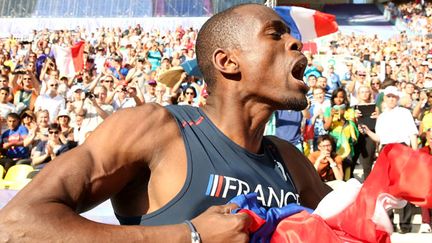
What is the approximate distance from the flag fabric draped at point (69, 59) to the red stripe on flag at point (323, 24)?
4.89m

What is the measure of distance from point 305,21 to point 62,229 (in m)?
8.86

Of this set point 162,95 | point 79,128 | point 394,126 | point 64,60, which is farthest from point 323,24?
point 64,60

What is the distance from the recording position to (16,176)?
7152mm

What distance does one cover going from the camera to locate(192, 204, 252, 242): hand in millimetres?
1626

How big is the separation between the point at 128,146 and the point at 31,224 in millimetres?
335

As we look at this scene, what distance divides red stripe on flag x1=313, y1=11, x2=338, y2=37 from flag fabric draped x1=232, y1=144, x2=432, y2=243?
28.0ft

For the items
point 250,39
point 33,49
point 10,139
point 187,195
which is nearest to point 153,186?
point 187,195

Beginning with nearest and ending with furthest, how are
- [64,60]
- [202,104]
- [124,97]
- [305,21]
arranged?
[202,104] → [124,97] → [305,21] → [64,60]

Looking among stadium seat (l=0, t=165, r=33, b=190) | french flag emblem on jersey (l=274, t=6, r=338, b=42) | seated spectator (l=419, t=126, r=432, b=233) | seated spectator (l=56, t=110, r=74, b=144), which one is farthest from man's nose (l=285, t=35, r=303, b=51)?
french flag emblem on jersey (l=274, t=6, r=338, b=42)

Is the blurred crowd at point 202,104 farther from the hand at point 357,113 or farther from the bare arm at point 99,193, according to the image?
the bare arm at point 99,193

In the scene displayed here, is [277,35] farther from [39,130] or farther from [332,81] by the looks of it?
[332,81]

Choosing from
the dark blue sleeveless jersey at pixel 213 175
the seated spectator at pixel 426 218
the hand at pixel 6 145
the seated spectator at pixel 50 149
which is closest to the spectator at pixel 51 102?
the hand at pixel 6 145

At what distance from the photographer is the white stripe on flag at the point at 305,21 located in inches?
390

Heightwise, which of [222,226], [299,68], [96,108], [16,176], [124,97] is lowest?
[16,176]
